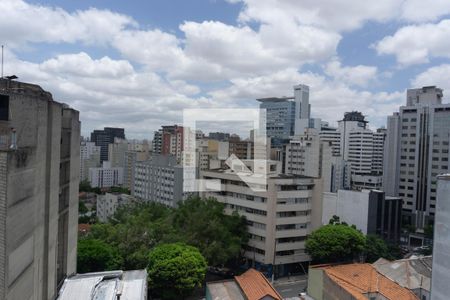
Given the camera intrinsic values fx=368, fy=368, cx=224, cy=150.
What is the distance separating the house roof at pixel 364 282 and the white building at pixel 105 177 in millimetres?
32586

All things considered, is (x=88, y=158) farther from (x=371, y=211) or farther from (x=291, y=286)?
(x=291, y=286)

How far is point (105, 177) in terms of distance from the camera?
127ft

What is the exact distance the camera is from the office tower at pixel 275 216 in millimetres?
12586

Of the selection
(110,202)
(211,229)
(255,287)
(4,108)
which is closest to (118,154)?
(110,202)

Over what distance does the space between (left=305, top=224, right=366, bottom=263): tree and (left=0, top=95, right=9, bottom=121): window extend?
33.8ft

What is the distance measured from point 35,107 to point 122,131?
53424mm

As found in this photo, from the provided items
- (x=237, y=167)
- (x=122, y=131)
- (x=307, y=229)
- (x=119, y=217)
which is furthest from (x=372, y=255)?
(x=122, y=131)

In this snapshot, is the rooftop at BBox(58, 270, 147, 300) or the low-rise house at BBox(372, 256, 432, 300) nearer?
the rooftop at BBox(58, 270, 147, 300)

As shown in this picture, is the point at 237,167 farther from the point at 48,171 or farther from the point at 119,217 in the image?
the point at 48,171

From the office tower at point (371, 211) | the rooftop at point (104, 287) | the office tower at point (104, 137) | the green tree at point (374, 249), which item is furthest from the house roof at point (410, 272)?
the office tower at point (104, 137)

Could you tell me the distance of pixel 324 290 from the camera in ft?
30.7

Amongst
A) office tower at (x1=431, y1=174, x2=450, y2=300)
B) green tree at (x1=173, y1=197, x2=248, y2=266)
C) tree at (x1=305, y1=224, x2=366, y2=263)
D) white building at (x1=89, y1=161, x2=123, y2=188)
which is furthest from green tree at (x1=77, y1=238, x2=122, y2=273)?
white building at (x1=89, y1=161, x2=123, y2=188)

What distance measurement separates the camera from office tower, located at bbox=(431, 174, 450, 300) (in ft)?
18.4

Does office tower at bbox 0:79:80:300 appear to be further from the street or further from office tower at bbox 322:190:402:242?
office tower at bbox 322:190:402:242
